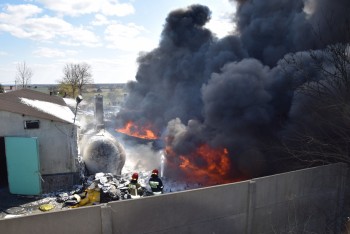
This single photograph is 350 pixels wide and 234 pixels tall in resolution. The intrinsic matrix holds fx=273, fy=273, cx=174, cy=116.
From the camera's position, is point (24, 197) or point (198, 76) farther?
point (198, 76)

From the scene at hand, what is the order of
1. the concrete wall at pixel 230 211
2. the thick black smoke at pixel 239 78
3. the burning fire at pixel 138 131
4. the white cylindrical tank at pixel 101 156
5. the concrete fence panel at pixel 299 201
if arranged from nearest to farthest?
the concrete wall at pixel 230 211, the concrete fence panel at pixel 299 201, the white cylindrical tank at pixel 101 156, the thick black smoke at pixel 239 78, the burning fire at pixel 138 131

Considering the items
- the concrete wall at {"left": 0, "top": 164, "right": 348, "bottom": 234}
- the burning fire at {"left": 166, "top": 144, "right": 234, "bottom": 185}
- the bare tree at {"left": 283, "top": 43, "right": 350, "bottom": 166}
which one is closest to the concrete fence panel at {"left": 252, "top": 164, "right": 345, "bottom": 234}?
the concrete wall at {"left": 0, "top": 164, "right": 348, "bottom": 234}

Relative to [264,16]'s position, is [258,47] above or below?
below

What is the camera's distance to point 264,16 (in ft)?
73.2

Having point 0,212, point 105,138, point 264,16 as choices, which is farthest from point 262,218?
point 264,16

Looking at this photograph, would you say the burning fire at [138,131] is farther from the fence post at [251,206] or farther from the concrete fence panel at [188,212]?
the concrete fence panel at [188,212]

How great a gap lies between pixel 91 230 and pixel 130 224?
0.69 meters

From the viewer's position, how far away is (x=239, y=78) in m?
15.4

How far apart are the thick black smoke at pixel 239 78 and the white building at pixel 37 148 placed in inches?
267

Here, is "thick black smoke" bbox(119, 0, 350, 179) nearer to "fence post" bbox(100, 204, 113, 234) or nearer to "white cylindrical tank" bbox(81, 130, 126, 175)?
"white cylindrical tank" bbox(81, 130, 126, 175)

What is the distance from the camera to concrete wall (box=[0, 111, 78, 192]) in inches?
440

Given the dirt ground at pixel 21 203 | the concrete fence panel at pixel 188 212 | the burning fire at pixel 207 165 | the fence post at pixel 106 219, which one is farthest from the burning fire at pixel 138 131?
the fence post at pixel 106 219

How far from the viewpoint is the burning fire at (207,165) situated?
14570 millimetres

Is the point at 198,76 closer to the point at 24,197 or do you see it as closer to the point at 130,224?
the point at 24,197
